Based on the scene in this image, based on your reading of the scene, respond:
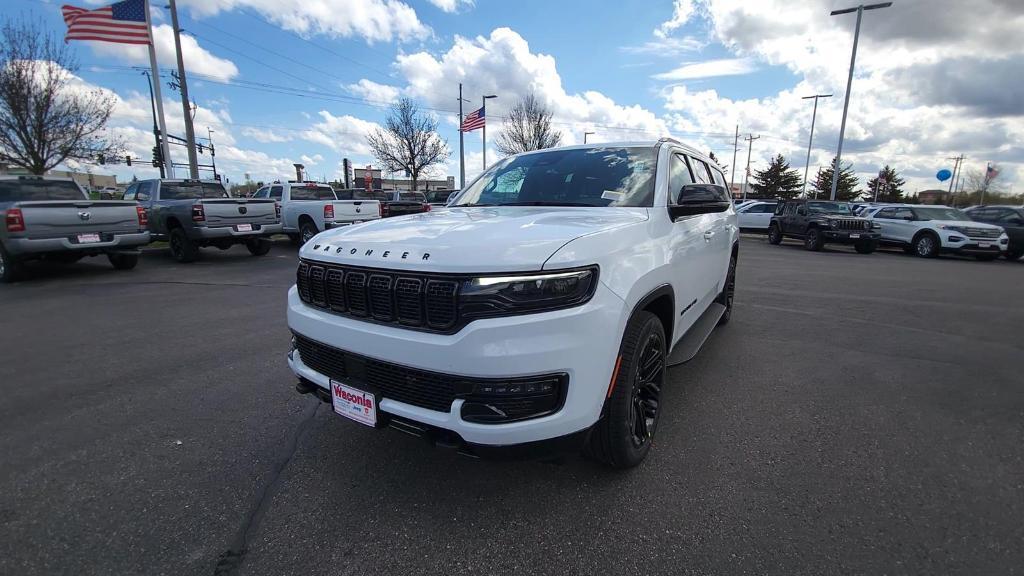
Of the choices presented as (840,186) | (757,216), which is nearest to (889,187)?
(840,186)

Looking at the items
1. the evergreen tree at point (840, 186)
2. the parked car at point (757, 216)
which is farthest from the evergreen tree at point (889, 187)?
the parked car at point (757, 216)

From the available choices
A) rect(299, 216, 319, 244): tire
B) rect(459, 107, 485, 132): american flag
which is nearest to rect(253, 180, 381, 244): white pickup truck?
rect(299, 216, 319, 244): tire

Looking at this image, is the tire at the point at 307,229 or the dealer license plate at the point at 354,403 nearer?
the dealer license plate at the point at 354,403

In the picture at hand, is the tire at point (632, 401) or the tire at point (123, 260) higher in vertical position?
the tire at point (632, 401)

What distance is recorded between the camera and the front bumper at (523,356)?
1.82 meters

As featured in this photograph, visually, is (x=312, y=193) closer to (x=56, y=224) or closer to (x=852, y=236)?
(x=56, y=224)

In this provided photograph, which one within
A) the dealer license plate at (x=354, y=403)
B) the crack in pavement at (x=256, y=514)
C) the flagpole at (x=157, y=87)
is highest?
the flagpole at (x=157, y=87)

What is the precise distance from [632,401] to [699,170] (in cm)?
279

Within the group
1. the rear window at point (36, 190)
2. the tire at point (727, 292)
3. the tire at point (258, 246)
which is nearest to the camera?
the tire at point (727, 292)

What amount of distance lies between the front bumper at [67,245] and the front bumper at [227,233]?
3.49 feet

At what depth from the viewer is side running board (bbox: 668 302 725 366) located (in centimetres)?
303

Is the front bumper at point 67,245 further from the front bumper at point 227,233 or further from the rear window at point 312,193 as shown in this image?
the rear window at point 312,193

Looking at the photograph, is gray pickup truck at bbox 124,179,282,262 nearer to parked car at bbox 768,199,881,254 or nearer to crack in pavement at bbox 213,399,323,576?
crack in pavement at bbox 213,399,323,576

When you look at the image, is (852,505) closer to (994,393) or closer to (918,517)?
(918,517)
